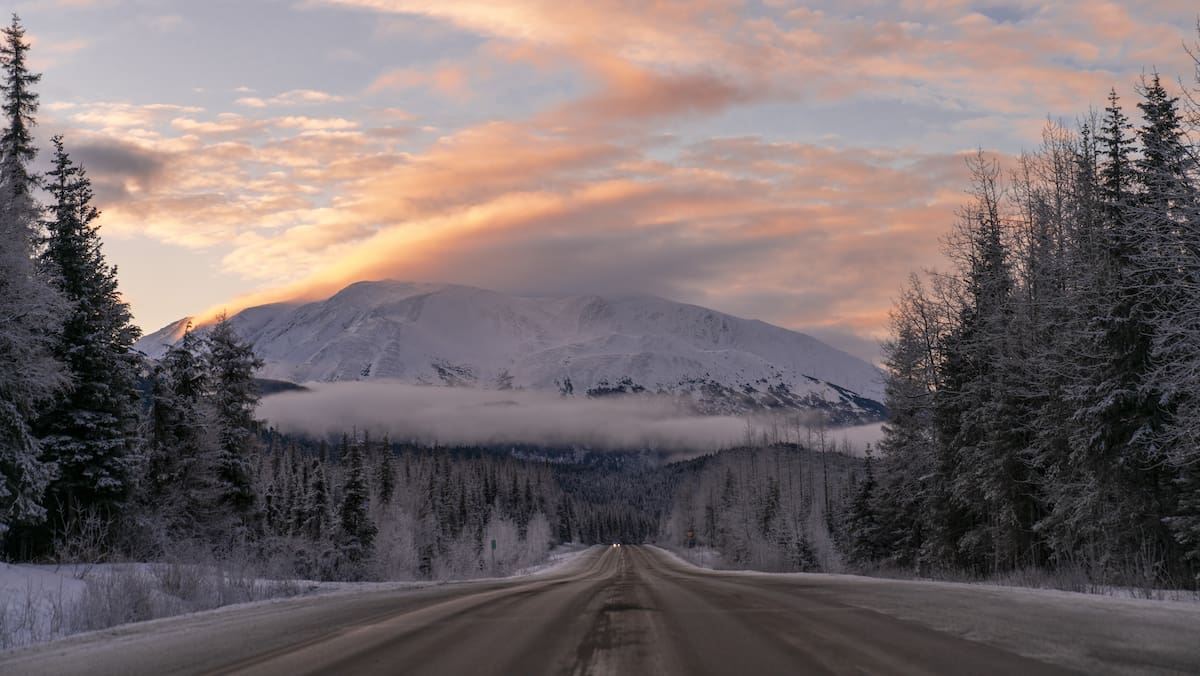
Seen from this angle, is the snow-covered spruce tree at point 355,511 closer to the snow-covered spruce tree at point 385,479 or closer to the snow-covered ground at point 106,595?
the snow-covered ground at point 106,595

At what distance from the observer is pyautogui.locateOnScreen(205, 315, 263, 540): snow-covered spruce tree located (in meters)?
42.6

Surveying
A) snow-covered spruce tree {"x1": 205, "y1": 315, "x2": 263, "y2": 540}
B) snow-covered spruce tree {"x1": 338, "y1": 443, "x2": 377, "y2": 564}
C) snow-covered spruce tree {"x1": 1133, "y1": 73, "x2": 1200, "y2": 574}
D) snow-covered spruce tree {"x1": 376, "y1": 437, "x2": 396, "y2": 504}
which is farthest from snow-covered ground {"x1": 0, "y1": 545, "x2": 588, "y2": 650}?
snow-covered spruce tree {"x1": 376, "y1": 437, "x2": 396, "y2": 504}

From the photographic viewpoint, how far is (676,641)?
10953mm

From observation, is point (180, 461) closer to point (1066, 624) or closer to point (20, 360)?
point (20, 360)

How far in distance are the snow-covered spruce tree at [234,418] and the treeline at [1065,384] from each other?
3456 centimetres

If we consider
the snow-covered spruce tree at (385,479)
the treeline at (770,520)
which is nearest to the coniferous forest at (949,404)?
the treeline at (770,520)

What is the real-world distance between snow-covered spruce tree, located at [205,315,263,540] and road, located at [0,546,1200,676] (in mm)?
28864

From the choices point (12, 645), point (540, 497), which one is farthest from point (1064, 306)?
point (540, 497)

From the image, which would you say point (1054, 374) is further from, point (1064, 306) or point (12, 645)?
point (12, 645)

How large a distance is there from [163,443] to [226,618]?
28396mm

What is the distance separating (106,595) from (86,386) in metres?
19.0

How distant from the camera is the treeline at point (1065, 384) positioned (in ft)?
79.3

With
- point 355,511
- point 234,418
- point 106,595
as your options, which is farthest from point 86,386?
point 355,511

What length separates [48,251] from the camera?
112 ft
